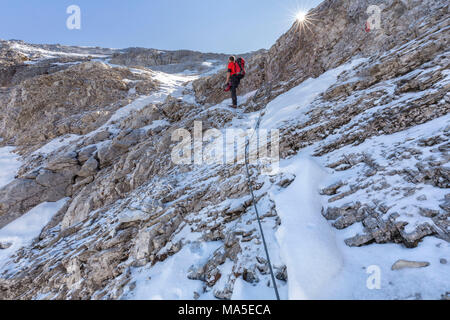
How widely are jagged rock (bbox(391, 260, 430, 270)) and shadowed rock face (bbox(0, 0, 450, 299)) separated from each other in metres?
0.02

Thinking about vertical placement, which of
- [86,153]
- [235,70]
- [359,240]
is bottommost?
A: [359,240]

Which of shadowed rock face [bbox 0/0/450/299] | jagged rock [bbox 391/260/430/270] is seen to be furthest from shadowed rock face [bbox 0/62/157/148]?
jagged rock [bbox 391/260/430/270]

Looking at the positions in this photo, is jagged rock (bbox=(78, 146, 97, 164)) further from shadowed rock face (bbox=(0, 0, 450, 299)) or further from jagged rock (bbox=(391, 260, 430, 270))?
jagged rock (bbox=(391, 260, 430, 270))

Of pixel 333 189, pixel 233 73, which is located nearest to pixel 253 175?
pixel 333 189

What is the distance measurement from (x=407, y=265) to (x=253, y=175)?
11.8 feet

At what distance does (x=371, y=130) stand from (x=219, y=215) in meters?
4.07

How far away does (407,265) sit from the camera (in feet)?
6.93

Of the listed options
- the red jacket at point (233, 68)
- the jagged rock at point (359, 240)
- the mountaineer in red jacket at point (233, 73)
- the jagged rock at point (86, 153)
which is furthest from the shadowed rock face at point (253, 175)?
the red jacket at point (233, 68)

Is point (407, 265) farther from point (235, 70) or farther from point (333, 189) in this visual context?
point (235, 70)

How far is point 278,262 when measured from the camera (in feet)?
9.68

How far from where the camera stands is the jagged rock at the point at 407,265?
2.04 m

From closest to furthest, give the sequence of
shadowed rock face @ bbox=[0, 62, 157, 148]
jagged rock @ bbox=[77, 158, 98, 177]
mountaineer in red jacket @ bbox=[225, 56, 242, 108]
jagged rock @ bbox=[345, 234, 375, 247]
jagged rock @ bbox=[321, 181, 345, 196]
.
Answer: jagged rock @ bbox=[345, 234, 375, 247] → jagged rock @ bbox=[321, 181, 345, 196] → mountaineer in red jacket @ bbox=[225, 56, 242, 108] → jagged rock @ bbox=[77, 158, 98, 177] → shadowed rock face @ bbox=[0, 62, 157, 148]

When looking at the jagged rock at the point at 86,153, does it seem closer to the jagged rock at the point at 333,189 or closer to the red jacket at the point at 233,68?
the red jacket at the point at 233,68

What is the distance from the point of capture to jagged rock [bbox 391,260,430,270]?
2.04 metres
